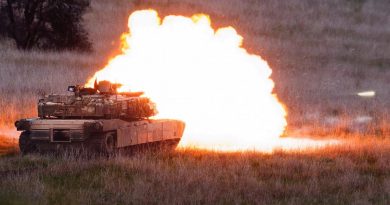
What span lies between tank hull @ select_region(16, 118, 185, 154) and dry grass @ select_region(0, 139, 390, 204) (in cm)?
52

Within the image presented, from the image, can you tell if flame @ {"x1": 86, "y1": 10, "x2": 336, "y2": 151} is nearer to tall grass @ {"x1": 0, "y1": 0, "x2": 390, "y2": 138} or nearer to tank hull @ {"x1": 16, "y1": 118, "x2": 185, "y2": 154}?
tall grass @ {"x1": 0, "y1": 0, "x2": 390, "y2": 138}

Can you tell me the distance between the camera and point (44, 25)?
41906 mm

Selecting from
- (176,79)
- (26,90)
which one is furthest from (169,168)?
(26,90)

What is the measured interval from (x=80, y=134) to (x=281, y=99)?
17.8 metres

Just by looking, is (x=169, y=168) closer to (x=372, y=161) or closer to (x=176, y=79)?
(x=372, y=161)

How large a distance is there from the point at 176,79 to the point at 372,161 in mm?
7029

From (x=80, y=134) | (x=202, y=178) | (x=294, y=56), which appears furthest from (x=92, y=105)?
(x=294, y=56)

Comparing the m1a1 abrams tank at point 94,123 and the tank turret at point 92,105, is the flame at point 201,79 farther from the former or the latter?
the tank turret at point 92,105

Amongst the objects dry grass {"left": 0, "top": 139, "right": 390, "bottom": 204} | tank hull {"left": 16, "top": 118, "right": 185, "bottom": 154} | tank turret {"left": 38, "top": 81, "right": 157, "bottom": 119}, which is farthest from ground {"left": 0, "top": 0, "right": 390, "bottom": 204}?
tank turret {"left": 38, "top": 81, "right": 157, "bottom": 119}

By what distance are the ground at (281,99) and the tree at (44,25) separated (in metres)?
1.00

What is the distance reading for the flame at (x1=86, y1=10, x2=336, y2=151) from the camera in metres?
21.8

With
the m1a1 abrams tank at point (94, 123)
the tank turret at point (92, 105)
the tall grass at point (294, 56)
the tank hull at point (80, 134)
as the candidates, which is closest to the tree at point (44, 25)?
the tall grass at point (294, 56)

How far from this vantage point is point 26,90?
30.4 meters

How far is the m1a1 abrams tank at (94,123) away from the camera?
17.0m
